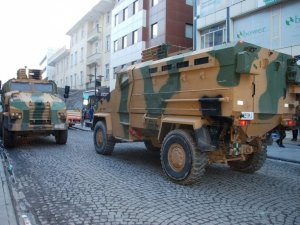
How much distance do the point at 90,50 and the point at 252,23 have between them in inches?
1215

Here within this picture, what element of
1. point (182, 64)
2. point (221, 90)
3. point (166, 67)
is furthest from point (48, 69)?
point (221, 90)

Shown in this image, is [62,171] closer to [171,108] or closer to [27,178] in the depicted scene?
[27,178]

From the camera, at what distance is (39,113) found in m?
11.4

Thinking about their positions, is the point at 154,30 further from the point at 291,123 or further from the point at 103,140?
the point at 291,123

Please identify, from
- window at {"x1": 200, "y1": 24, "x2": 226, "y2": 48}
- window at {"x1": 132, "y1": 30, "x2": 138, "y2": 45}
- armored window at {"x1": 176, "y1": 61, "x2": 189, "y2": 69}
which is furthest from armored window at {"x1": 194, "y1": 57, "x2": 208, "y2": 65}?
window at {"x1": 132, "y1": 30, "x2": 138, "y2": 45}

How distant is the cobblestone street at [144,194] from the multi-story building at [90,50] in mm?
26759

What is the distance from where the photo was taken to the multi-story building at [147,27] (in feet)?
96.2

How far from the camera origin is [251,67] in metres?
5.92

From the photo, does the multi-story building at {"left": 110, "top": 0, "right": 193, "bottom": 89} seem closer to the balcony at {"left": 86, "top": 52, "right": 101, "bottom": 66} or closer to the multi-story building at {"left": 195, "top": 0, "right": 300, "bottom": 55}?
the multi-story building at {"left": 195, "top": 0, "right": 300, "bottom": 55}

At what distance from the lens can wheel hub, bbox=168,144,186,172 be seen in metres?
6.62

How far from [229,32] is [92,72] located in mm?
28236

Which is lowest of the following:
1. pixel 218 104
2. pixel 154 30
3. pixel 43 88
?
pixel 218 104

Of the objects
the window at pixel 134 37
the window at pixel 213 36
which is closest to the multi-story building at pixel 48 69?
the window at pixel 134 37

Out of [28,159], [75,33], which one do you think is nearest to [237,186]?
[28,159]
